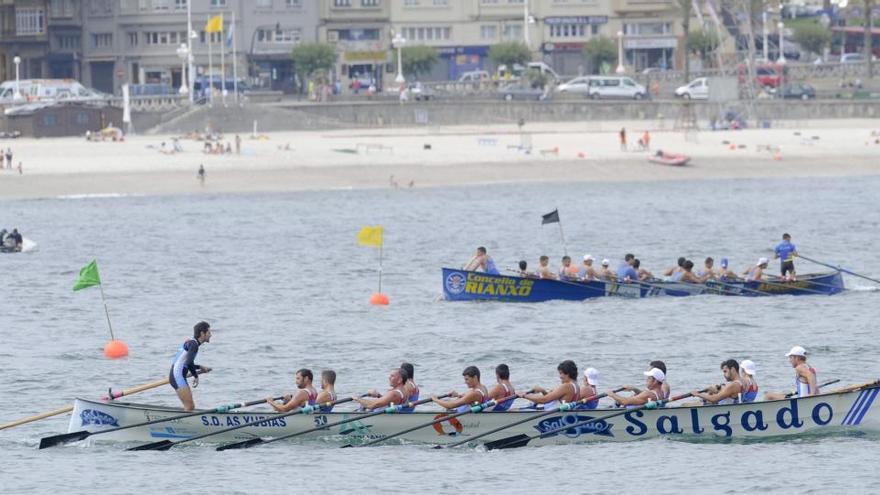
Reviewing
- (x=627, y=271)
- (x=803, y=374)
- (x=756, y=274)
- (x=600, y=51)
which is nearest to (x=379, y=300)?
(x=627, y=271)

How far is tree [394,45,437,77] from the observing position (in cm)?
10544

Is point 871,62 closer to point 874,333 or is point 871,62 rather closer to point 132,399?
point 874,333

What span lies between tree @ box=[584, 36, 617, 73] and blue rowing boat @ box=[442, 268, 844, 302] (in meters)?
61.1

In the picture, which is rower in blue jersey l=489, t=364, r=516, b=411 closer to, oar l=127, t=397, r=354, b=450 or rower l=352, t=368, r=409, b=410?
rower l=352, t=368, r=409, b=410

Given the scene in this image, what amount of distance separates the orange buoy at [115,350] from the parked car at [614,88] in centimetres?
5963

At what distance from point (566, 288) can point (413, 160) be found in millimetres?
36664

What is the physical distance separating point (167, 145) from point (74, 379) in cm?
4749

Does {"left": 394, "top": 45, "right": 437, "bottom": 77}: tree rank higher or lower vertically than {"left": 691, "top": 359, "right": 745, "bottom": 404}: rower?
higher

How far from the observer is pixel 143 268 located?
57562 mm

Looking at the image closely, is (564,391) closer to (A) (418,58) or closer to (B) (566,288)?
(B) (566,288)

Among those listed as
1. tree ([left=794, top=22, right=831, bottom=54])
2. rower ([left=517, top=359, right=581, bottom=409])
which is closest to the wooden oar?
rower ([left=517, top=359, right=581, bottom=409])

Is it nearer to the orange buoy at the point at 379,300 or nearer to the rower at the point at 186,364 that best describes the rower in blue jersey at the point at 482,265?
the orange buoy at the point at 379,300

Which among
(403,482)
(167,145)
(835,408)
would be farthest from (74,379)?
(167,145)

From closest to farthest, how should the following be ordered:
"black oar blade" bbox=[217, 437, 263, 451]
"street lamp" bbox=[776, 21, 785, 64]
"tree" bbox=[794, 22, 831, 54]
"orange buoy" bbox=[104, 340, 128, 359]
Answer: "black oar blade" bbox=[217, 437, 263, 451]
"orange buoy" bbox=[104, 340, 128, 359]
"street lamp" bbox=[776, 21, 785, 64]
"tree" bbox=[794, 22, 831, 54]
